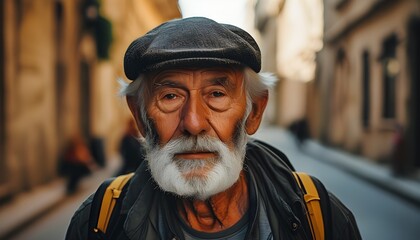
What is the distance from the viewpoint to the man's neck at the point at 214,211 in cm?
200

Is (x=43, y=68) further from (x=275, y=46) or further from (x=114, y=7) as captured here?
(x=275, y=46)

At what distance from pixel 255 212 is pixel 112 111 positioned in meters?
17.6

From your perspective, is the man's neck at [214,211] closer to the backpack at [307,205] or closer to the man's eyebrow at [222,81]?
the backpack at [307,205]

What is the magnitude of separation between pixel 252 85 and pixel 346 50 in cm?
1846

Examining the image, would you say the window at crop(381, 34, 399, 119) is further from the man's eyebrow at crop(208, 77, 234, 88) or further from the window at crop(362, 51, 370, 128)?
the man's eyebrow at crop(208, 77, 234, 88)

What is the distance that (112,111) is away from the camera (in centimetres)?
1911

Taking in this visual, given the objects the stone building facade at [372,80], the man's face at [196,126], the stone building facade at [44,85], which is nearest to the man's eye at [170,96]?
the man's face at [196,126]

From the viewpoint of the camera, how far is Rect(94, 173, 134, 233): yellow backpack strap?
6.51 feet

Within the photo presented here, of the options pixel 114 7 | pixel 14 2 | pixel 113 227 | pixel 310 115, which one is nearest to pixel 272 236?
pixel 113 227

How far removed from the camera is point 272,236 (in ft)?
6.23

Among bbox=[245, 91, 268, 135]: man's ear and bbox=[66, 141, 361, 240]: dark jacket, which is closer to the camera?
bbox=[66, 141, 361, 240]: dark jacket

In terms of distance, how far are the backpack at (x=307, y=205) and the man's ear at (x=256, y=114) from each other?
0.81 ft

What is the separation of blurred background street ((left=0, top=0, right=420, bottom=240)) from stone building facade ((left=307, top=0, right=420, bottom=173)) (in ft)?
0.11

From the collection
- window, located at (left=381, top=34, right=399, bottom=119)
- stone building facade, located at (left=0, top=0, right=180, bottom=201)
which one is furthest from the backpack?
window, located at (left=381, top=34, right=399, bottom=119)
